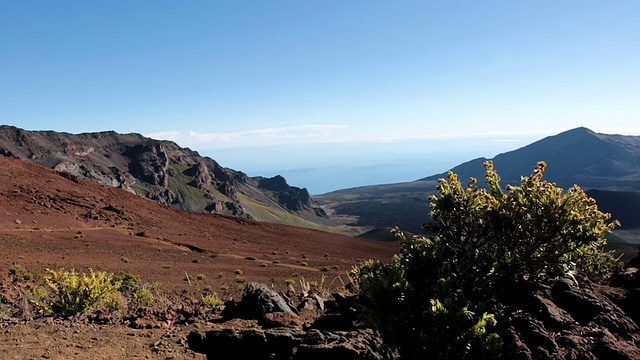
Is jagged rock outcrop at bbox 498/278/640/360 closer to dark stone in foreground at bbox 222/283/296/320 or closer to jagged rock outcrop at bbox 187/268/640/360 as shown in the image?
jagged rock outcrop at bbox 187/268/640/360

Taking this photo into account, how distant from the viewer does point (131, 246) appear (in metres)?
28.7

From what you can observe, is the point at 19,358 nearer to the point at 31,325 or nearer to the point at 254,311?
the point at 31,325

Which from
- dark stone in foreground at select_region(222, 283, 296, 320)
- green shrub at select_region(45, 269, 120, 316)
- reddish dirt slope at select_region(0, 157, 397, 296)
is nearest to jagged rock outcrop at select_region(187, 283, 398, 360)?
dark stone in foreground at select_region(222, 283, 296, 320)

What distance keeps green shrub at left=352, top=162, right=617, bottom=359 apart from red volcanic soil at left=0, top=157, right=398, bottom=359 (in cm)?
440

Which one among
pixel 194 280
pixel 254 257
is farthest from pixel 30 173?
pixel 194 280

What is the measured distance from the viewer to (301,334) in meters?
7.17

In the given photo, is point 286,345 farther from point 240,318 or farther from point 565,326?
point 565,326

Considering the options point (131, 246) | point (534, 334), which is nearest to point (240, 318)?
point (534, 334)

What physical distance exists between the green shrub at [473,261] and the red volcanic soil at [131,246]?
4402 millimetres

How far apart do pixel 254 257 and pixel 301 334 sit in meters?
25.9

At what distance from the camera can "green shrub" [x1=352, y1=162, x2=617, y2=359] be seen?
4823mm

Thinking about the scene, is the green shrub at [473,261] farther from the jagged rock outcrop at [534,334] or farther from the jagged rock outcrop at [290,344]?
the jagged rock outcrop at [290,344]

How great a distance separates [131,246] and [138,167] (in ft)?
314

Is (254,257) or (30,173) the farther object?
(30,173)
